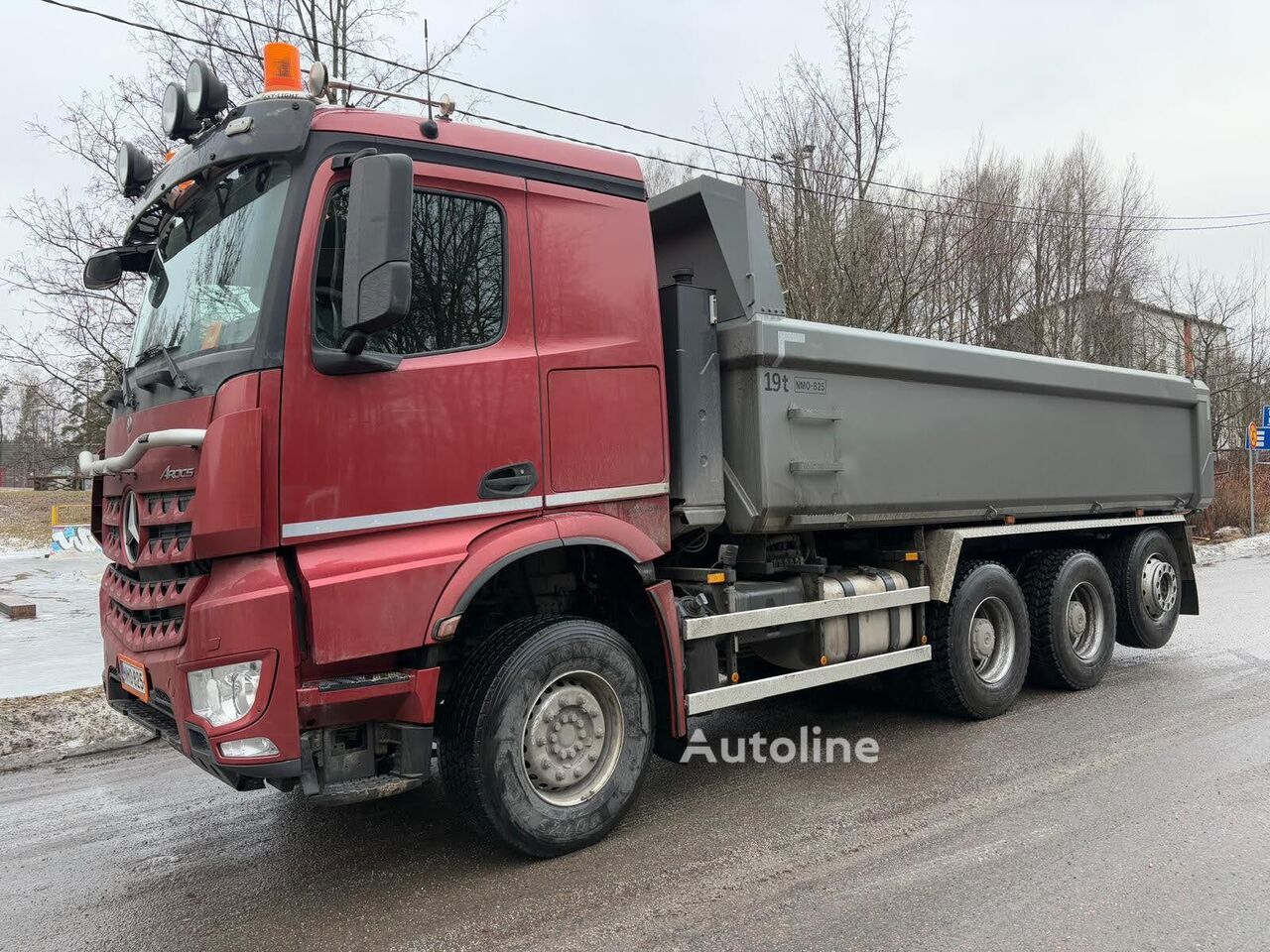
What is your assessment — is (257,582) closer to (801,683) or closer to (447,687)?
(447,687)

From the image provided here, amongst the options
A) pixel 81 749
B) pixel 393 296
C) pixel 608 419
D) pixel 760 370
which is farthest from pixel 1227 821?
pixel 81 749

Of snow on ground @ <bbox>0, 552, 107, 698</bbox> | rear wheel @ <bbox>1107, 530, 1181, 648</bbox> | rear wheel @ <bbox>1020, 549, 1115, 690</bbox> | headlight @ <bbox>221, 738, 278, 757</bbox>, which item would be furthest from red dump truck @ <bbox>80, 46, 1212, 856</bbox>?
snow on ground @ <bbox>0, 552, 107, 698</bbox>

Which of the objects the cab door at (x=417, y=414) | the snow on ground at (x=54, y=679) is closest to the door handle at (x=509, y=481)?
the cab door at (x=417, y=414)

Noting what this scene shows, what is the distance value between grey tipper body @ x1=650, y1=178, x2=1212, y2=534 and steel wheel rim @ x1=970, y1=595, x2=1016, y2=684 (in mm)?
641

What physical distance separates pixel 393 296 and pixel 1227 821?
418 cm

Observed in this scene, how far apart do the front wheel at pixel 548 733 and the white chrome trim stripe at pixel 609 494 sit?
0.51 metres

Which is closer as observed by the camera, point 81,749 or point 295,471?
point 295,471

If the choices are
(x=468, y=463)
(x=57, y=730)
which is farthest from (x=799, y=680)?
(x=57, y=730)

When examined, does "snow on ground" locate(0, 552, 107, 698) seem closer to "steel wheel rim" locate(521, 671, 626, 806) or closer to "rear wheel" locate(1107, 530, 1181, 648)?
"steel wheel rim" locate(521, 671, 626, 806)

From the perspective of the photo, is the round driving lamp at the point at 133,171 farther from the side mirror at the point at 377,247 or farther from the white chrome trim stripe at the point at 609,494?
the white chrome trim stripe at the point at 609,494

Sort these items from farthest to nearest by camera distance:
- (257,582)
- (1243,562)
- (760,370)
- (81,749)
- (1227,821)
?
(1243,562) → (81,749) → (760,370) → (1227,821) → (257,582)

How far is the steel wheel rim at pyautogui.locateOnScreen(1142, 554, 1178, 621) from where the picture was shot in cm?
766

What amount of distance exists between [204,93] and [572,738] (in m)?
3.11

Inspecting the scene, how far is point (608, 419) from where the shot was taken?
13.5 feet
